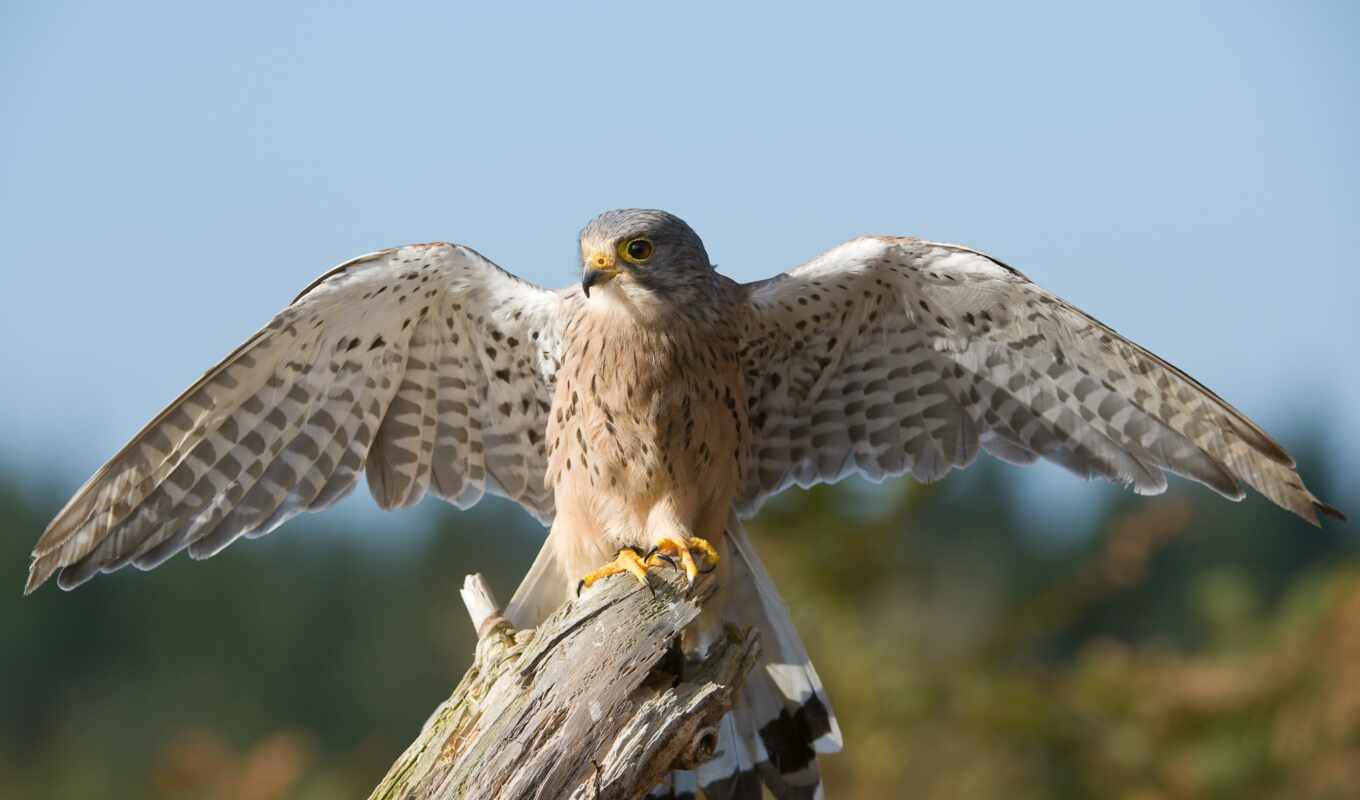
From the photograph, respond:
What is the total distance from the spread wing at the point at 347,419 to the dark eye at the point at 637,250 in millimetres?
385

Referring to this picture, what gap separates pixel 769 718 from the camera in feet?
12.0

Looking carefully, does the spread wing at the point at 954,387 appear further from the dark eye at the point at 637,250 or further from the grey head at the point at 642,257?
the dark eye at the point at 637,250

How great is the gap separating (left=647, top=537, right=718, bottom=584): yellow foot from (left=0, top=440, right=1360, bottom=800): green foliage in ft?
9.44

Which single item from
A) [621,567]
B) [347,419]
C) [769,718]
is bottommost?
[769,718]

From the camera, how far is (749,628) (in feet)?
10.2

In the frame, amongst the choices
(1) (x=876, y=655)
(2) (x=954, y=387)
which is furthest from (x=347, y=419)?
(1) (x=876, y=655)

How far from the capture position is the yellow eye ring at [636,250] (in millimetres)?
3334

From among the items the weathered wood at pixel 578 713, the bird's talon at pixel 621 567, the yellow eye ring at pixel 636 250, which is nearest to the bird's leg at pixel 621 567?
the bird's talon at pixel 621 567

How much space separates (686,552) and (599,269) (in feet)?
2.43

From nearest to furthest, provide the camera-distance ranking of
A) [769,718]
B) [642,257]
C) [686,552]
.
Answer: [686,552]
[642,257]
[769,718]

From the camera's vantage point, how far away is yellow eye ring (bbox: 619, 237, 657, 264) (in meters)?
3.33

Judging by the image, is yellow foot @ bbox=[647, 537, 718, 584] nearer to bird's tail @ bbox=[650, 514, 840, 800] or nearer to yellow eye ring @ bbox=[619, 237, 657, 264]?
bird's tail @ bbox=[650, 514, 840, 800]

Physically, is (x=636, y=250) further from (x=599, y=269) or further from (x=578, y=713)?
(x=578, y=713)

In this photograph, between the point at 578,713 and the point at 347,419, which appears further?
the point at 347,419
